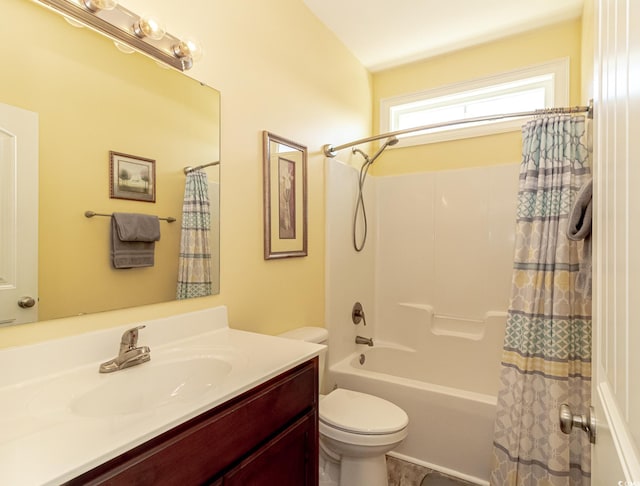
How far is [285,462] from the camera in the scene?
1.13 m

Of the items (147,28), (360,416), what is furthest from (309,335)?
(147,28)

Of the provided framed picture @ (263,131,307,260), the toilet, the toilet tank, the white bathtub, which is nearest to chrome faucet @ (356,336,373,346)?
the white bathtub

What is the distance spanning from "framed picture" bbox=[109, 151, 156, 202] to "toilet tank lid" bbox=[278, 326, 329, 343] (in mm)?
988

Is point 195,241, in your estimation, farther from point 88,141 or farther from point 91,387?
point 91,387

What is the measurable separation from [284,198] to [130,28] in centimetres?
100

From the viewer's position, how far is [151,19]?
120cm

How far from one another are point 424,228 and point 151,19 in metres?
2.24

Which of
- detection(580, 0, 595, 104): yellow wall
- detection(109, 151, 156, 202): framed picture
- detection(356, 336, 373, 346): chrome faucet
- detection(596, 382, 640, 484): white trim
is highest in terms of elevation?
detection(580, 0, 595, 104): yellow wall

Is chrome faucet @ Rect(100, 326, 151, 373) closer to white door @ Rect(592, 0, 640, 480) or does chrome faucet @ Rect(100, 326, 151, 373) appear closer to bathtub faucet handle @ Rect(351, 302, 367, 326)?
white door @ Rect(592, 0, 640, 480)

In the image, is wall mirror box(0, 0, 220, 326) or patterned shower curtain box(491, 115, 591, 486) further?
patterned shower curtain box(491, 115, 591, 486)

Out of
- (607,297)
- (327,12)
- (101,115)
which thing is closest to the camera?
(607,297)

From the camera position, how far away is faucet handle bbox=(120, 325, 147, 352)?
1.11 meters

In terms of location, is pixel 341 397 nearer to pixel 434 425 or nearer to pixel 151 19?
pixel 434 425

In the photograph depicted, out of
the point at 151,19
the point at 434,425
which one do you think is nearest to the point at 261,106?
the point at 151,19
